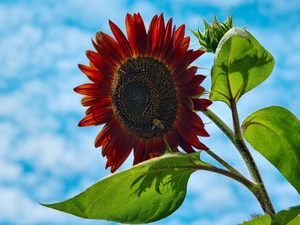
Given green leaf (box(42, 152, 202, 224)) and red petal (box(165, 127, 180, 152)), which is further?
red petal (box(165, 127, 180, 152))

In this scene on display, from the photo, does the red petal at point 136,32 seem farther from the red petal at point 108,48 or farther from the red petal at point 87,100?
the red petal at point 87,100

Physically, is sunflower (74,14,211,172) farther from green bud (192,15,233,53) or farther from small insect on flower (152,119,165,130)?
green bud (192,15,233,53)

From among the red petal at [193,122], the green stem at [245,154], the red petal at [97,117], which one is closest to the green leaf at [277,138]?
the green stem at [245,154]

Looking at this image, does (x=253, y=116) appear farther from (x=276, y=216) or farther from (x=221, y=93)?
(x=276, y=216)

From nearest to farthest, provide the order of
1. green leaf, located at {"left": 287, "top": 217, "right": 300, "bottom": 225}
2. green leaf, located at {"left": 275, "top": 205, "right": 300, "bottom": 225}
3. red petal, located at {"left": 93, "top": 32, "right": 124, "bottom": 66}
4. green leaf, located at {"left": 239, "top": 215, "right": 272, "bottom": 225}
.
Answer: green leaf, located at {"left": 239, "top": 215, "right": 272, "bottom": 225}
green leaf, located at {"left": 275, "top": 205, "right": 300, "bottom": 225}
green leaf, located at {"left": 287, "top": 217, "right": 300, "bottom": 225}
red petal, located at {"left": 93, "top": 32, "right": 124, "bottom": 66}

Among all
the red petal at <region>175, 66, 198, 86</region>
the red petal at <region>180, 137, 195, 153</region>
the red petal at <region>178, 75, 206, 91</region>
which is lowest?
the red petal at <region>180, 137, 195, 153</region>

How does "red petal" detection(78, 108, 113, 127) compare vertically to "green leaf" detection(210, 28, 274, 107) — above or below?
above

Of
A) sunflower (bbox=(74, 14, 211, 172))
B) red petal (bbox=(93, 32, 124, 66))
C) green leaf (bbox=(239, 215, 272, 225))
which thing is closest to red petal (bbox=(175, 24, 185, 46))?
sunflower (bbox=(74, 14, 211, 172))

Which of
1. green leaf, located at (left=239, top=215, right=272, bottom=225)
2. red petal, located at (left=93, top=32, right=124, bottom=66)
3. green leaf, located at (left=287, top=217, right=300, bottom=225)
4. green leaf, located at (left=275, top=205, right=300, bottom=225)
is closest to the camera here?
green leaf, located at (left=239, top=215, right=272, bottom=225)
